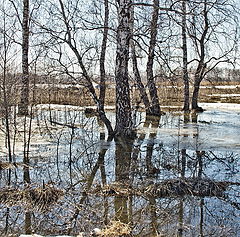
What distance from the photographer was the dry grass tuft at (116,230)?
4.23 meters

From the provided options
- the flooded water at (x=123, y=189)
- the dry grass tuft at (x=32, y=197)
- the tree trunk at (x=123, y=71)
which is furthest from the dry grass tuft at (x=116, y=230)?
the tree trunk at (x=123, y=71)

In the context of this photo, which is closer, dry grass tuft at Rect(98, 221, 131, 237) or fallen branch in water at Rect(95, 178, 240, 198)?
dry grass tuft at Rect(98, 221, 131, 237)

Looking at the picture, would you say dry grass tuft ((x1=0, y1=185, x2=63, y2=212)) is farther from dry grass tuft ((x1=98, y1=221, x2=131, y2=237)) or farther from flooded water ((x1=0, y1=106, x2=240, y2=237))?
dry grass tuft ((x1=98, y1=221, x2=131, y2=237))

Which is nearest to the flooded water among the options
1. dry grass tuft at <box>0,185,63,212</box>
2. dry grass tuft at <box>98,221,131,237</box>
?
dry grass tuft at <box>0,185,63,212</box>

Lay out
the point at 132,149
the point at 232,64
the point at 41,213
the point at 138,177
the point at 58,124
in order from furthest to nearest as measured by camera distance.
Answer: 1. the point at 232,64
2. the point at 58,124
3. the point at 132,149
4. the point at 138,177
5. the point at 41,213

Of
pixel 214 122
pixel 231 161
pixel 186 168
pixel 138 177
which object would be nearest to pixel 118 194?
pixel 138 177

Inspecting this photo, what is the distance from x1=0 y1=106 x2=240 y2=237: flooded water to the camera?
4707mm

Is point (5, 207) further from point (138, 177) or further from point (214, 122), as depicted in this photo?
point (214, 122)

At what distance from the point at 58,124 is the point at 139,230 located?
899 centimetres

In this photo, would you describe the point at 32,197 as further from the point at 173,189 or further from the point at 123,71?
the point at 123,71

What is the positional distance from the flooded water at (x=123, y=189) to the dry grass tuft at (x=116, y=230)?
10 cm

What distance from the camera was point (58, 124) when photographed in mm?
13125

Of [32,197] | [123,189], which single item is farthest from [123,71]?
[32,197]

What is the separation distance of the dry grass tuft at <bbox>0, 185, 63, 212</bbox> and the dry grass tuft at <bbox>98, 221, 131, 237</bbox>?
1174mm
